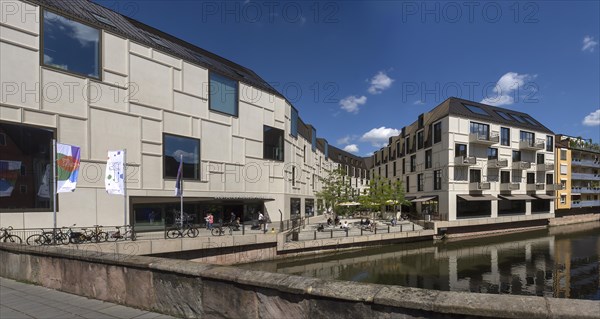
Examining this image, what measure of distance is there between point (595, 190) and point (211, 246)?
66193 mm

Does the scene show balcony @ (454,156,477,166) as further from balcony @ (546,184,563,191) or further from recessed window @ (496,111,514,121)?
balcony @ (546,184,563,191)

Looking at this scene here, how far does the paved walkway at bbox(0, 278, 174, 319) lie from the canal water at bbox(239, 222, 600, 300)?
15464mm

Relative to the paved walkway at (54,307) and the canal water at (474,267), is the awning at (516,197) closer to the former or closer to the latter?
the canal water at (474,267)

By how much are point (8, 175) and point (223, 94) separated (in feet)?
49.5

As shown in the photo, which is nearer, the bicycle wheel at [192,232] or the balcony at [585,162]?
the bicycle wheel at [192,232]

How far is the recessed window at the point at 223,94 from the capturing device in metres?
26.8

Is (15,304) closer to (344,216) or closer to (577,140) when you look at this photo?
(344,216)

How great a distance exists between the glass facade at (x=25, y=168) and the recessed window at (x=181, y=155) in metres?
6.81

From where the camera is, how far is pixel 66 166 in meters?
13.0

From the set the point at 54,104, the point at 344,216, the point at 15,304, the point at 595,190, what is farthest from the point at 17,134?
the point at 595,190

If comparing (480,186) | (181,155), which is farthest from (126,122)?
(480,186)

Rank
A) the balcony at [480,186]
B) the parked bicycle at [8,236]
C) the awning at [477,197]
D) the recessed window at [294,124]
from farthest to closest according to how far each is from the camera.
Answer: the balcony at [480,186]
the awning at [477,197]
the recessed window at [294,124]
the parked bicycle at [8,236]

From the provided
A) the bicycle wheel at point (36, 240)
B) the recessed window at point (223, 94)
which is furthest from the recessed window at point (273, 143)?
the bicycle wheel at point (36, 240)

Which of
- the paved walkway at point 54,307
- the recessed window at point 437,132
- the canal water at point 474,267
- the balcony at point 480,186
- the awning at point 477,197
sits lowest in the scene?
the canal water at point 474,267
